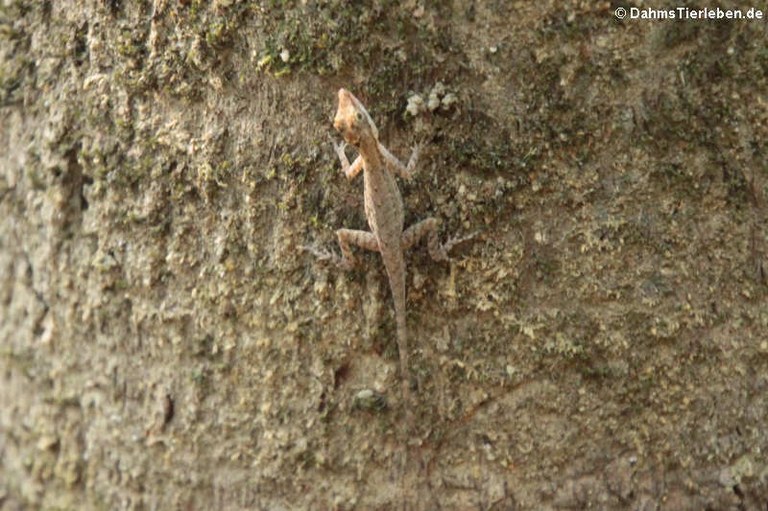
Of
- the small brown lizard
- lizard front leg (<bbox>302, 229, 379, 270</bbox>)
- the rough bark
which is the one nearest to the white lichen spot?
the rough bark

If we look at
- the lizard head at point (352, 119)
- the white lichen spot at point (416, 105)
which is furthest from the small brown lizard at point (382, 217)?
the white lichen spot at point (416, 105)

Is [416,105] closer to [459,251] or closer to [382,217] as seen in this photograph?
[382,217]

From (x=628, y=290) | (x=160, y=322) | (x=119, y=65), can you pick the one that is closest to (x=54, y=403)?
(x=160, y=322)

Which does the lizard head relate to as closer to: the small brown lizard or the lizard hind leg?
the small brown lizard

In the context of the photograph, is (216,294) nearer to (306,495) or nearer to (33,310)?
(306,495)

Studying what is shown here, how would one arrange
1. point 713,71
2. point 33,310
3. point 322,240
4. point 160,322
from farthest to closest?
point 33,310
point 160,322
point 322,240
point 713,71

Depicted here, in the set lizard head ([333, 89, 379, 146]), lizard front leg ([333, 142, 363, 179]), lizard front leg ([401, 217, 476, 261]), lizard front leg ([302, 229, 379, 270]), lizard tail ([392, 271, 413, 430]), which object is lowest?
lizard tail ([392, 271, 413, 430])
